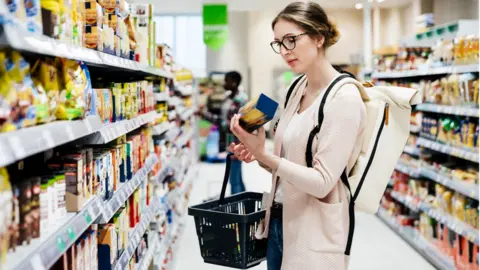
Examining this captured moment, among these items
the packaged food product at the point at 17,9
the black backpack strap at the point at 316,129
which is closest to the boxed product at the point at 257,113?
the black backpack strap at the point at 316,129

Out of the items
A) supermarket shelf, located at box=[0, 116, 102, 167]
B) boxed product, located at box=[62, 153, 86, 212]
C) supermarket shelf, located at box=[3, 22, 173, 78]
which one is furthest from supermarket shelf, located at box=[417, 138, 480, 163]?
supermarket shelf, located at box=[0, 116, 102, 167]

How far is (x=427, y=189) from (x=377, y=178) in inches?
140

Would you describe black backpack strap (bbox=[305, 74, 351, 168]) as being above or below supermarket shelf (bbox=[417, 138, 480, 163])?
above

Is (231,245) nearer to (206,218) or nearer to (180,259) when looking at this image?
(206,218)

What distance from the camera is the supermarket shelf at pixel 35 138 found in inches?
46.5

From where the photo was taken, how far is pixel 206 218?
8.00ft

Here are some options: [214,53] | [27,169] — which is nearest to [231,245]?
[27,169]

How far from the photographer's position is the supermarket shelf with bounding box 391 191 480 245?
13.9ft

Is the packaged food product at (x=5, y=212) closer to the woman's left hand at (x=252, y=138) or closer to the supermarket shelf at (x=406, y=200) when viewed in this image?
the woman's left hand at (x=252, y=138)

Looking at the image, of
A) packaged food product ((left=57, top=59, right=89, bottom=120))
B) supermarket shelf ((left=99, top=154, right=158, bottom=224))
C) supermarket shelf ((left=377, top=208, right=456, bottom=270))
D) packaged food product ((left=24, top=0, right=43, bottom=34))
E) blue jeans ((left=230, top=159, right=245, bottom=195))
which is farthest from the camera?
blue jeans ((left=230, top=159, right=245, bottom=195))

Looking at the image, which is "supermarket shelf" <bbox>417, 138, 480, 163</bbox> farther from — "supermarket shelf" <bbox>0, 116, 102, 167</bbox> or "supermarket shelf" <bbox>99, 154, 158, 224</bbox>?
"supermarket shelf" <bbox>0, 116, 102, 167</bbox>

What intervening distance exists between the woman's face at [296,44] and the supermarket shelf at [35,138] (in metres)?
0.85

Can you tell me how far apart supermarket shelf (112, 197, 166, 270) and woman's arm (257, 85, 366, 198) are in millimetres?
894

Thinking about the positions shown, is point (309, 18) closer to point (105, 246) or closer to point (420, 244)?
point (105, 246)
